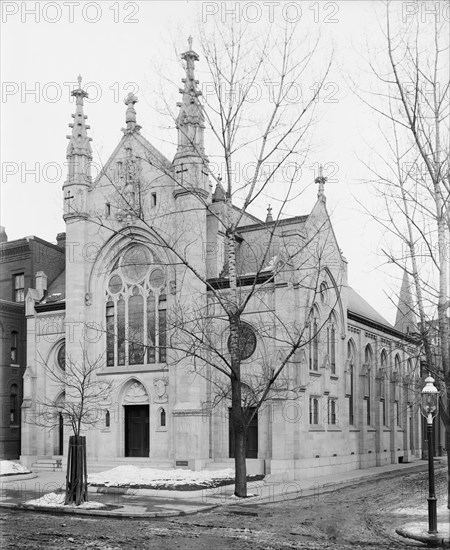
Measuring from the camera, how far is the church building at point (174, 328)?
34.0 meters

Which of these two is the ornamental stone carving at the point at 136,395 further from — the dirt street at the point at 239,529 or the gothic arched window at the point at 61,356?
the dirt street at the point at 239,529

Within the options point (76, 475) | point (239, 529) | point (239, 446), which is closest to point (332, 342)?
point (239, 446)

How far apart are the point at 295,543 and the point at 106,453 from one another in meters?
23.3

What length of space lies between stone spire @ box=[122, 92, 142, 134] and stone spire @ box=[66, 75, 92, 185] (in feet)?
7.18

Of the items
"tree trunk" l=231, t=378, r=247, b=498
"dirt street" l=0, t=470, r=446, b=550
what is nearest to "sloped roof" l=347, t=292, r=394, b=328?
"tree trunk" l=231, t=378, r=247, b=498

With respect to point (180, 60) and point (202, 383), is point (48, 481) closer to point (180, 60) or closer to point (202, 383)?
point (202, 383)

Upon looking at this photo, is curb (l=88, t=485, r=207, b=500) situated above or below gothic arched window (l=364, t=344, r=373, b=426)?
below

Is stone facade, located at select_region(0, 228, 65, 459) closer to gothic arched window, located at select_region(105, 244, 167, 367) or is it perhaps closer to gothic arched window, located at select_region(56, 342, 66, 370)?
gothic arched window, located at select_region(56, 342, 66, 370)

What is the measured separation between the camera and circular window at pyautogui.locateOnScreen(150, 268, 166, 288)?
37.3 m

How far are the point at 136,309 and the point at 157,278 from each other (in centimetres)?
192

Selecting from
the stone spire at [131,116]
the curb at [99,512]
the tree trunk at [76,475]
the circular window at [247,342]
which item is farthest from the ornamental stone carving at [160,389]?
the curb at [99,512]

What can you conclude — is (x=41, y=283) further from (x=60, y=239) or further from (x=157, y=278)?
(x=60, y=239)

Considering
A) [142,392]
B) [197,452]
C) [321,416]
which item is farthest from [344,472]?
[142,392]

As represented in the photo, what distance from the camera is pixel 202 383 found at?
1383 inches
